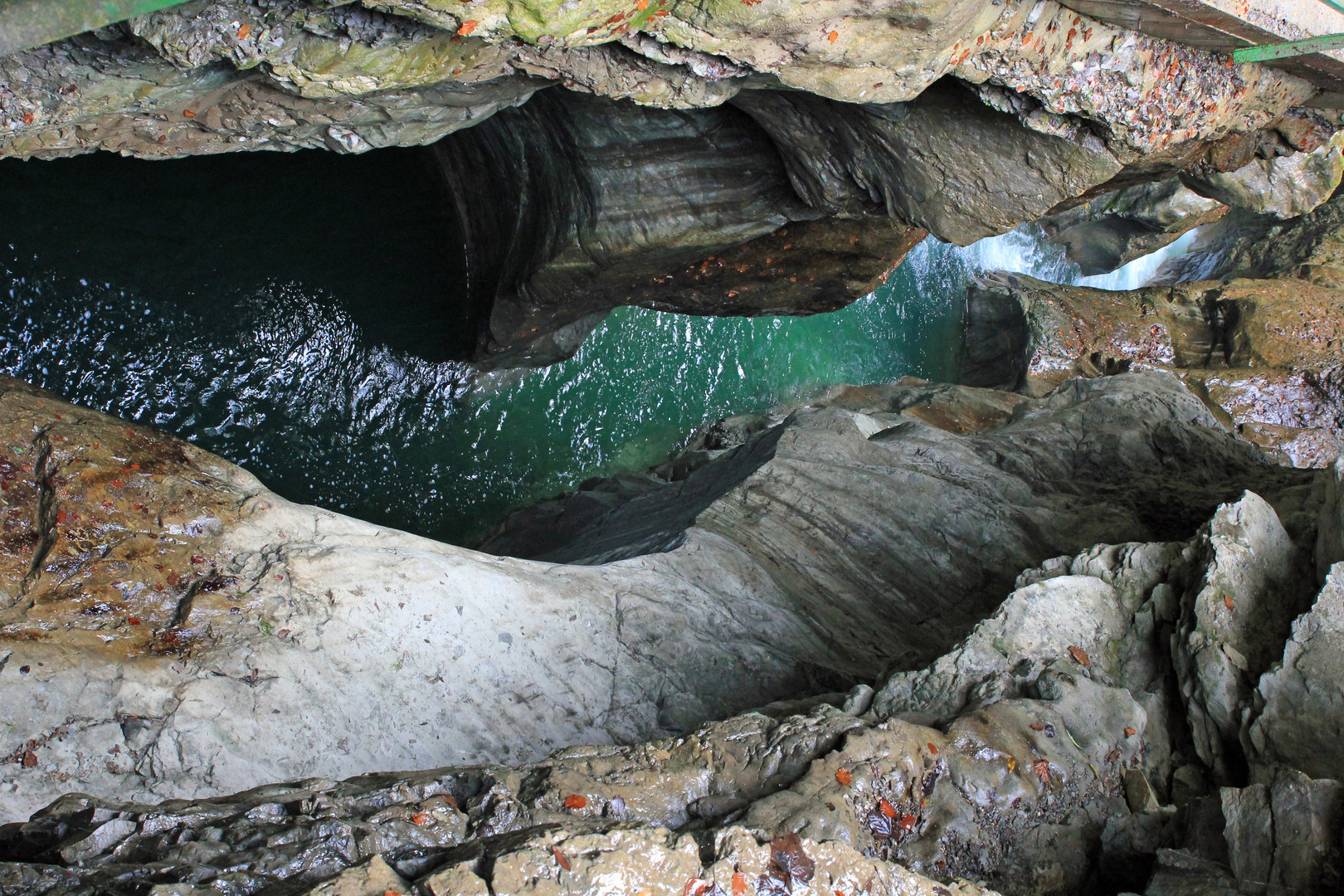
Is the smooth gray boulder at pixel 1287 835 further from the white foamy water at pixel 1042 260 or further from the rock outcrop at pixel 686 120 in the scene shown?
the white foamy water at pixel 1042 260

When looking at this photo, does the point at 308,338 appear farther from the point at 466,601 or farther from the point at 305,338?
the point at 466,601

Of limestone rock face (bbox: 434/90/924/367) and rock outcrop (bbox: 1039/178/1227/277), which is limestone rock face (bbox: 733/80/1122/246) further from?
rock outcrop (bbox: 1039/178/1227/277)

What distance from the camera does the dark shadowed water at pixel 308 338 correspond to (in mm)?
6191

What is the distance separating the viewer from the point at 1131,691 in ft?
11.9

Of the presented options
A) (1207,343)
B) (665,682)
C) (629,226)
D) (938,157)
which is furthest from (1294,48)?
(1207,343)

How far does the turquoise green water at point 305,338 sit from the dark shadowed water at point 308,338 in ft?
0.05

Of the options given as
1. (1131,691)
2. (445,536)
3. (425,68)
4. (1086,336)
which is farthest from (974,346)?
(425,68)

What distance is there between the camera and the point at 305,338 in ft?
23.3

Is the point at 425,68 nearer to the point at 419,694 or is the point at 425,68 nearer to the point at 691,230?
the point at 419,694

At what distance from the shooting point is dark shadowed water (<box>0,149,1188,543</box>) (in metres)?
6.19

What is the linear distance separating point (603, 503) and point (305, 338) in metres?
2.69

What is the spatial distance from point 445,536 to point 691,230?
132 inches

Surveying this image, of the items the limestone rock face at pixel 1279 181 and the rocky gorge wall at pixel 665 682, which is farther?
the limestone rock face at pixel 1279 181

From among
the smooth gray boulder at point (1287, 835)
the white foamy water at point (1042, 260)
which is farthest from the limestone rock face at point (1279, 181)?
the white foamy water at point (1042, 260)
